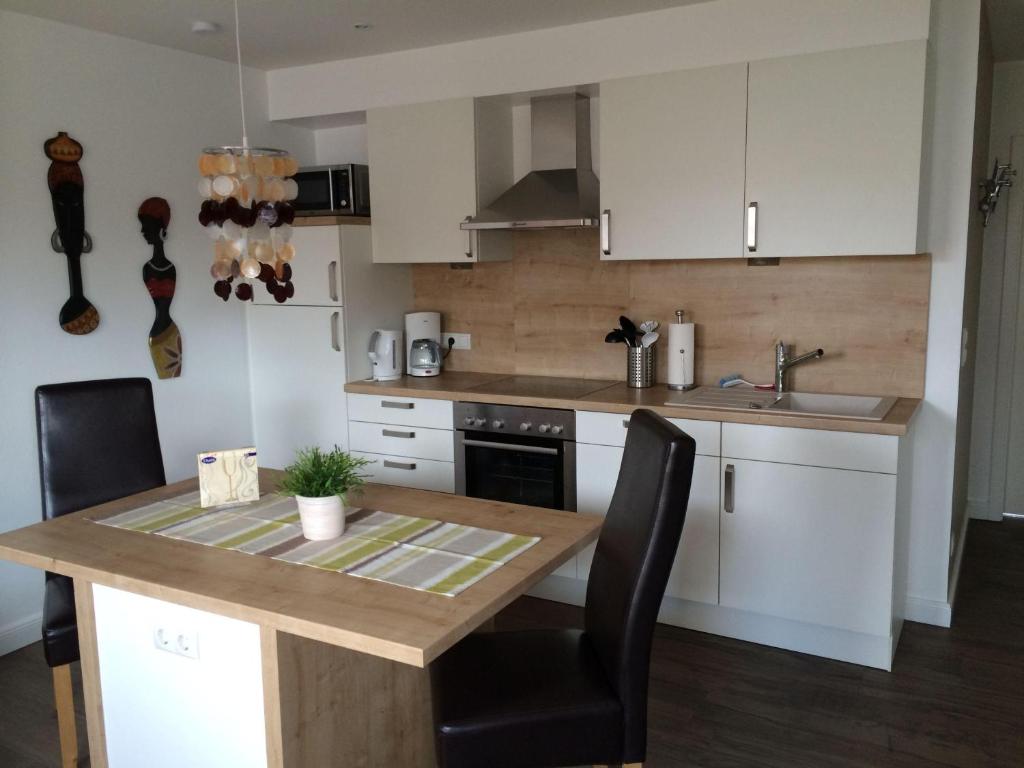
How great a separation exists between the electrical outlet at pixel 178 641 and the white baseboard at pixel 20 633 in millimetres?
1625

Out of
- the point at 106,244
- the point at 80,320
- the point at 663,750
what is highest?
the point at 106,244

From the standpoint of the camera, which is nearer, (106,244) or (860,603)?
(860,603)

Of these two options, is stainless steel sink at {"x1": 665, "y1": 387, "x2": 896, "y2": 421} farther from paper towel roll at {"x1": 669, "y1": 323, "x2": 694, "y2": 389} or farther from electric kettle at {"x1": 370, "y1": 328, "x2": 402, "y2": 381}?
electric kettle at {"x1": 370, "y1": 328, "x2": 402, "y2": 381}

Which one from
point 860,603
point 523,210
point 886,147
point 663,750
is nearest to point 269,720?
point 663,750

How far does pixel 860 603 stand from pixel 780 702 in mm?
463

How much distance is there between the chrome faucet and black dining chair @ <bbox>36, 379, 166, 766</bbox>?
236 cm

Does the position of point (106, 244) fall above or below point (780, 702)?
above

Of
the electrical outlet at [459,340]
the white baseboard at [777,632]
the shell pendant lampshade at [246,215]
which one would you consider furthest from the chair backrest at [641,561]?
the electrical outlet at [459,340]

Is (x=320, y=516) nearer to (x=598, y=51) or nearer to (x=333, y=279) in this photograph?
(x=333, y=279)

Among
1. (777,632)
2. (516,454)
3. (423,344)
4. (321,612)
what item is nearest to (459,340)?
(423,344)

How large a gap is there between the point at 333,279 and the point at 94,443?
1.43 metres

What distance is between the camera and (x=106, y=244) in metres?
3.46

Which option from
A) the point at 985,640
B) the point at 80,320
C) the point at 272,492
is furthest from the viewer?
the point at 80,320

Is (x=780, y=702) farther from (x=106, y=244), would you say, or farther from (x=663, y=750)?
(x=106, y=244)
